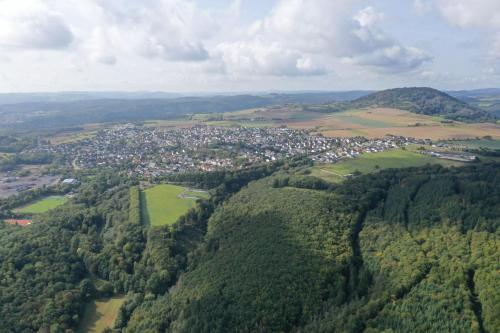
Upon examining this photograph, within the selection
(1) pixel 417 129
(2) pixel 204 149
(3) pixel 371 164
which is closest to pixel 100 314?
(3) pixel 371 164

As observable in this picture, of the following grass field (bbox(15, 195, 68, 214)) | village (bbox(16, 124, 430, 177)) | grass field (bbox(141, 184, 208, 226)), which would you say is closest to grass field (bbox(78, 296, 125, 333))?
grass field (bbox(141, 184, 208, 226))

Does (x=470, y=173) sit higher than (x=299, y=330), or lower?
higher

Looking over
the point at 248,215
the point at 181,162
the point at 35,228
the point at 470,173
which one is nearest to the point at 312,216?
the point at 248,215

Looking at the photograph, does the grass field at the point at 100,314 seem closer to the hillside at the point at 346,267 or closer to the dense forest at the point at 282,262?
the dense forest at the point at 282,262

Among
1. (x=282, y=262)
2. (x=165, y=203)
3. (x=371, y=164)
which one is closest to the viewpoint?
(x=282, y=262)

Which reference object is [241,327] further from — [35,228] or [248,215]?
[35,228]

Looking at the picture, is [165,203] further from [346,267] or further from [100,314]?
[346,267]

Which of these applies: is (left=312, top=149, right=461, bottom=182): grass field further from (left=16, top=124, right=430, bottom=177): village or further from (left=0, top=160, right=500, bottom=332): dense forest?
(left=0, top=160, right=500, bottom=332): dense forest
